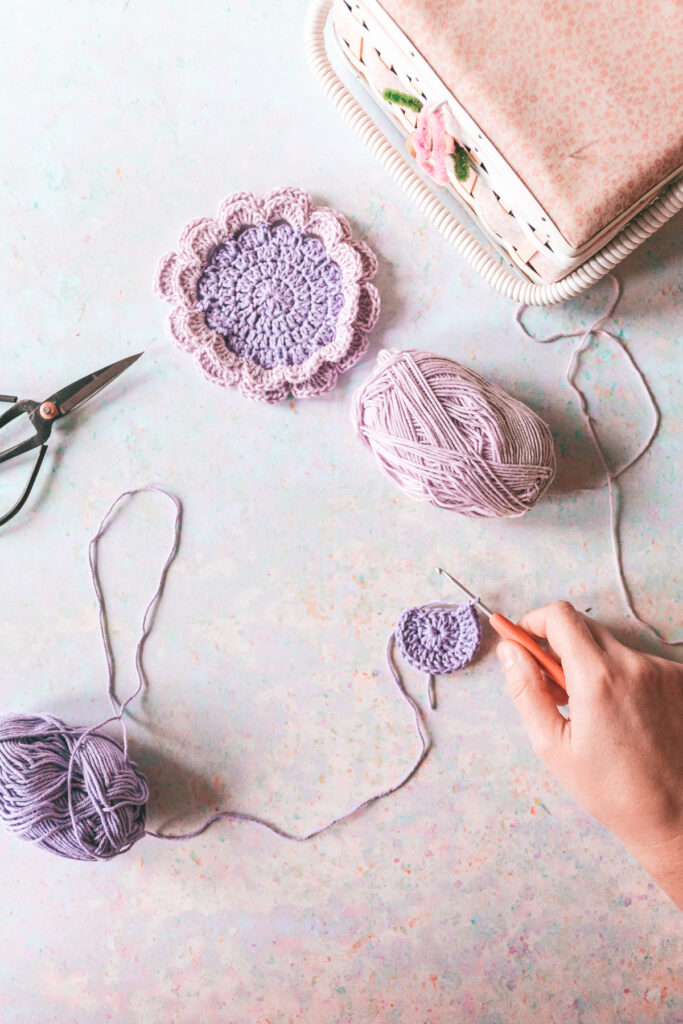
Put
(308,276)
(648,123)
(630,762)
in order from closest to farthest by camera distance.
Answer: (648,123) → (630,762) → (308,276)

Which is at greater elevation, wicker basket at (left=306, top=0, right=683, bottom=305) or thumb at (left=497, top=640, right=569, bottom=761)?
wicker basket at (left=306, top=0, right=683, bottom=305)

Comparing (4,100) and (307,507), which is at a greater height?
(4,100)

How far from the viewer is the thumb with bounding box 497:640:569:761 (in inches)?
33.7

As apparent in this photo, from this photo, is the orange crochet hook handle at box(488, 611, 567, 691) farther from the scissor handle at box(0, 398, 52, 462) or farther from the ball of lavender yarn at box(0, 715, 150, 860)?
the scissor handle at box(0, 398, 52, 462)

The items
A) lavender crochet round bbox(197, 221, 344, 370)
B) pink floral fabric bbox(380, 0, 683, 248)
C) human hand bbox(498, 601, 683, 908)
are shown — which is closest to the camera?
pink floral fabric bbox(380, 0, 683, 248)

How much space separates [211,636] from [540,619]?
0.42 metres

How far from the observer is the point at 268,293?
3.05ft

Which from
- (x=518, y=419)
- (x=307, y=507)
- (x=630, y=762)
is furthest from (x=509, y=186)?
(x=630, y=762)

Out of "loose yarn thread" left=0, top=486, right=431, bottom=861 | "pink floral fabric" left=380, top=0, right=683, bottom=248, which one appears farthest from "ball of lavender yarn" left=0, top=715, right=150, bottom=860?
"pink floral fabric" left=380, top=0, right=683, bottom=248

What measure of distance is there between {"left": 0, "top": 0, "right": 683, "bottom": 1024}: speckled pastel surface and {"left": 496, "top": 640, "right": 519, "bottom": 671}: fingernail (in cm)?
8

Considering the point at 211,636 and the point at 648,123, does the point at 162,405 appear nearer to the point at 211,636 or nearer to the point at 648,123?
the point at 211,636

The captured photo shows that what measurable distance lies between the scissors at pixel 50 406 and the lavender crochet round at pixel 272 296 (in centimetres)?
14

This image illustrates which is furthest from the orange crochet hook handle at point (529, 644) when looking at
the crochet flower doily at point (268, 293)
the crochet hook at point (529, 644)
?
the crochet flower doily at point (268, 293)

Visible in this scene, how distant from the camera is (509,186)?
742 millimetres
